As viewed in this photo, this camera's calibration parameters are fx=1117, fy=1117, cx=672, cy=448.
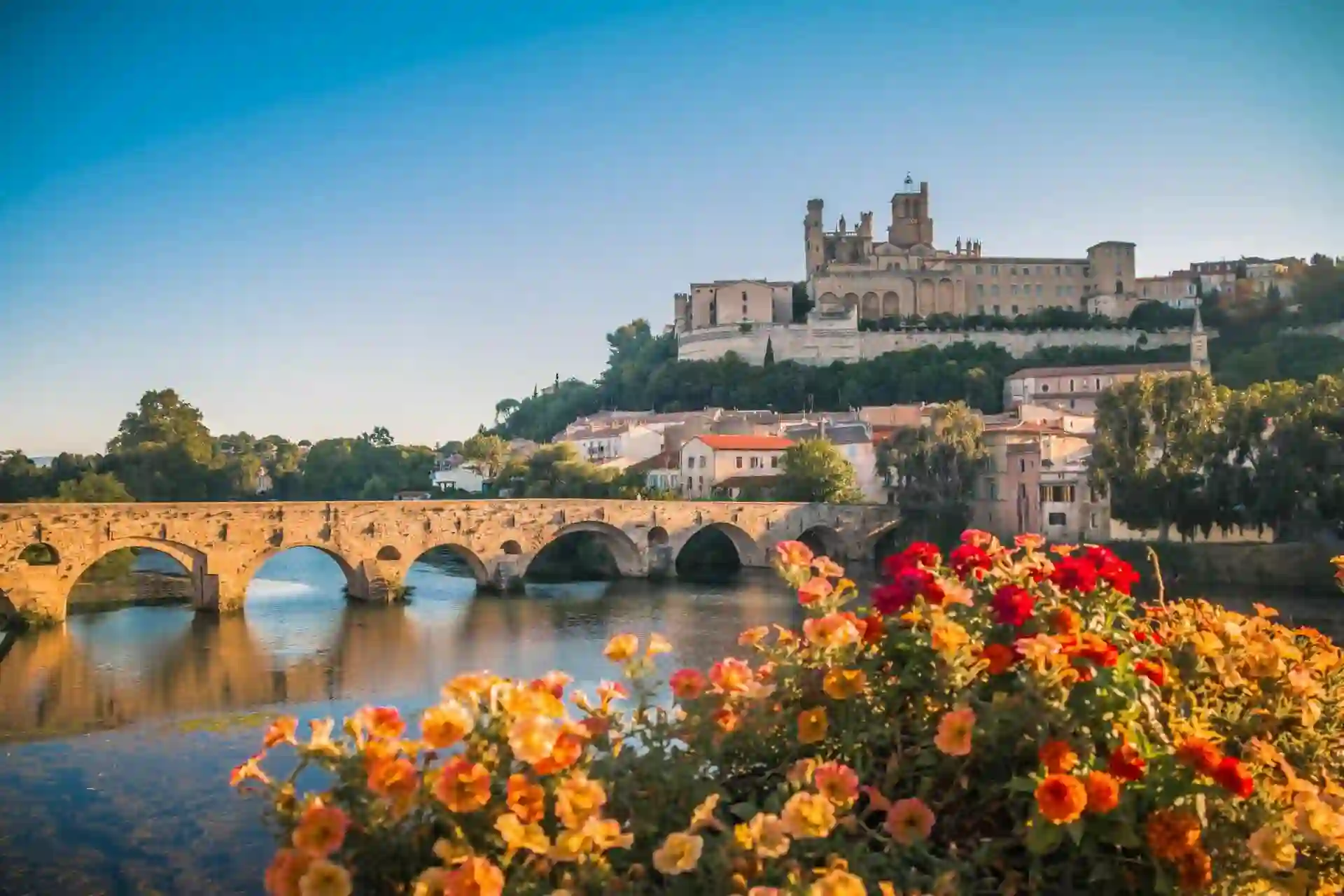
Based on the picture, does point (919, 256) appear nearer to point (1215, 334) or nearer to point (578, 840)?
point (1215, 334)

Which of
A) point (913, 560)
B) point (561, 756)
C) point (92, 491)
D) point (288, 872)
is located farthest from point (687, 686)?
point (92, 491)

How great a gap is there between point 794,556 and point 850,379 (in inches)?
2637

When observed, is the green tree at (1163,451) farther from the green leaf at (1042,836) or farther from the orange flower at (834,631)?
the green leaf at (1042,836)

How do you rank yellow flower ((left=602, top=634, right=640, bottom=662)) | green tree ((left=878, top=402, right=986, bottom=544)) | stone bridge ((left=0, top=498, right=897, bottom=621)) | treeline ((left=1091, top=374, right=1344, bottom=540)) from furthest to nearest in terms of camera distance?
green tree ((left=878, top=402, right=986, bottom=544)) < treeline ((left=1091, top=374, right=1344, bottom=540)) < stone bridge ((left=0, top=498, right=897, bottom=621)) < yellow flower ((left=602, top=634, right=640, bottom=662))

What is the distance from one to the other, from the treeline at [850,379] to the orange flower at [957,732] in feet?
208

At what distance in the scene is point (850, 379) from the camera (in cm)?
7069

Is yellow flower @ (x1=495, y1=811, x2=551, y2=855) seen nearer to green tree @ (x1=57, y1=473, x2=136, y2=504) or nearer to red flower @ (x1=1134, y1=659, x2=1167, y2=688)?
red flower @ (x1=1134, y1=659, x2=1167, y2=688)

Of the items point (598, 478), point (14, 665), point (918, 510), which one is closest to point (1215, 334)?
point (918, 510)

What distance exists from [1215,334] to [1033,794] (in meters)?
78.5

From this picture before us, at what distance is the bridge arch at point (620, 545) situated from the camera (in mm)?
39500

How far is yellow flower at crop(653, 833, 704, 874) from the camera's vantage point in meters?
3.34

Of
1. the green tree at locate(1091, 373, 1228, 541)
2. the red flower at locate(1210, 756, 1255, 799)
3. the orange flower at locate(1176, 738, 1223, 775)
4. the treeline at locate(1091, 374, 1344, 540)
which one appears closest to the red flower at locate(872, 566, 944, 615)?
the orange flower at locate(1176, 738, 1223, 775)

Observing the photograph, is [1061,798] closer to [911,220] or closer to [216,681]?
[216,681]

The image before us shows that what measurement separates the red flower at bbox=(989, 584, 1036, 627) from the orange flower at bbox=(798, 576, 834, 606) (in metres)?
0.67
